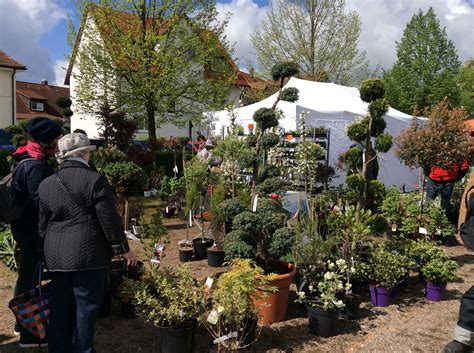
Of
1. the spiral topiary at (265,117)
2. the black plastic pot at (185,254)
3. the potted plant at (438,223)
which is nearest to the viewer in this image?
the spiral topiary at (265,117)

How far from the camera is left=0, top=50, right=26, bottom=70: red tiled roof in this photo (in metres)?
26.2

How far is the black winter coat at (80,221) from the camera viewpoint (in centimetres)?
272

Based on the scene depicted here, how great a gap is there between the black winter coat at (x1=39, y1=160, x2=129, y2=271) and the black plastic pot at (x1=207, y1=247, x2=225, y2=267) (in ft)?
9.42

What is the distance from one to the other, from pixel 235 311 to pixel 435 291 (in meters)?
2.76

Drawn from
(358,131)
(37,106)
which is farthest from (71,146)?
(37,106)

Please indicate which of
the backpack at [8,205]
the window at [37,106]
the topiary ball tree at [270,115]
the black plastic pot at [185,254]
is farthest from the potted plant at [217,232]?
the window at [37,106]

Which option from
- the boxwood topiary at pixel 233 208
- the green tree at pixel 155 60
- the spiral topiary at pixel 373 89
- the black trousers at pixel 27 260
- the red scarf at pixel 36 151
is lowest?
the black trousers at pixel 27 260

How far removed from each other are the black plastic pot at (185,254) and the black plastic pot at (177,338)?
8.86 feet

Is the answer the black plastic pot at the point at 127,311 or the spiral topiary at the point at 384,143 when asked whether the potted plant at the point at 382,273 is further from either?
the black plastic pot at the point at 127,311

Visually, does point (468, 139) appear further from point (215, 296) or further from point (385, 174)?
point (385, 174)

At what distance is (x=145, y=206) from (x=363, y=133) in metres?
6.22

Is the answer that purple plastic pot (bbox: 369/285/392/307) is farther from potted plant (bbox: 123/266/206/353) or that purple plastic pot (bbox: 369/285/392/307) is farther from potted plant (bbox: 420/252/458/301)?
potted plant (bbox: 123/266/206/353)

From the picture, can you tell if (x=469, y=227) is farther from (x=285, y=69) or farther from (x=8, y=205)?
(x=8, y=205)

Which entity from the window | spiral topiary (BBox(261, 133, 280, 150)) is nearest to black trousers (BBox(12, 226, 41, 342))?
spiral topiary (BBox(261, 133, 280, 150))
